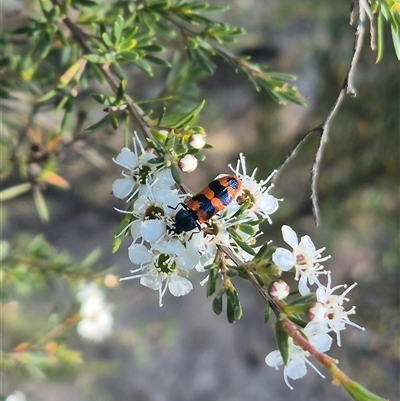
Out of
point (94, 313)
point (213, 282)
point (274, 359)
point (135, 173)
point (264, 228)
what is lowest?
point (264, 228)

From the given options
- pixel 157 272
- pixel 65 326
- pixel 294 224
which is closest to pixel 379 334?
pixel 294 224

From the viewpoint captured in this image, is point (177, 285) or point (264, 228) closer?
point (177, 285)

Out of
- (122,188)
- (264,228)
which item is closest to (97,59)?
(122,188)

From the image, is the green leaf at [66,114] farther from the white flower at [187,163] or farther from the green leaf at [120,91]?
the white flower at [187,163]

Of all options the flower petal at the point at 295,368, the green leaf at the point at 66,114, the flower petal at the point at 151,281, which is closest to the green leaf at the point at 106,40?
the green leaf at the point at 66,114

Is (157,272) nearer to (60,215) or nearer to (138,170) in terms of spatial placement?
(138,170)

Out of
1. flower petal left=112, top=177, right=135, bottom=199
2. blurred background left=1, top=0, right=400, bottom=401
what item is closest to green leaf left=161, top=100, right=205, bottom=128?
flower petal left=112, top=177, right=135, bottom=199

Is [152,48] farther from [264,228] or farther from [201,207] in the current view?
[264,228]
